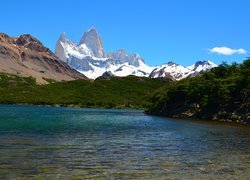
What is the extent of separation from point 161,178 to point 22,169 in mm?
10699

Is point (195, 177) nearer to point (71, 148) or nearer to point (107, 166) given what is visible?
point (107, 166)

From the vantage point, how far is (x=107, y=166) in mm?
31531

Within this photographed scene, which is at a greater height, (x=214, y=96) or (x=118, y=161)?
(x=214, y=96)

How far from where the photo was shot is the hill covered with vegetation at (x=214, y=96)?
4993 inches

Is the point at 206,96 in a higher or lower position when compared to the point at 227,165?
higher

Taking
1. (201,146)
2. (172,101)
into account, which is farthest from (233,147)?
(172,101)

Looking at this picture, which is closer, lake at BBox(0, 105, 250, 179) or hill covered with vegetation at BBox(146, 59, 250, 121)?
lake at BBox(0, 105, 250, 179)

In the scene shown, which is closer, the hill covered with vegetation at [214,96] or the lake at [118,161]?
the lake at [118,161]

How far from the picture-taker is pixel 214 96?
5325 inches

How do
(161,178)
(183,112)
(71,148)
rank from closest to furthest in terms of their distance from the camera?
(161,178) → (71,148) → (183,112)

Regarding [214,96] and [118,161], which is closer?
[118,161]

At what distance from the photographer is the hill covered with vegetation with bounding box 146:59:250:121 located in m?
127

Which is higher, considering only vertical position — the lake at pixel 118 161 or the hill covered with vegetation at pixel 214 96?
the hill covered with vegetation at pixel 214 96

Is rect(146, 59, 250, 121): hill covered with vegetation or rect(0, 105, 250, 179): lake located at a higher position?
rect(146, 59, 250, 121): hill covered with vegetation
